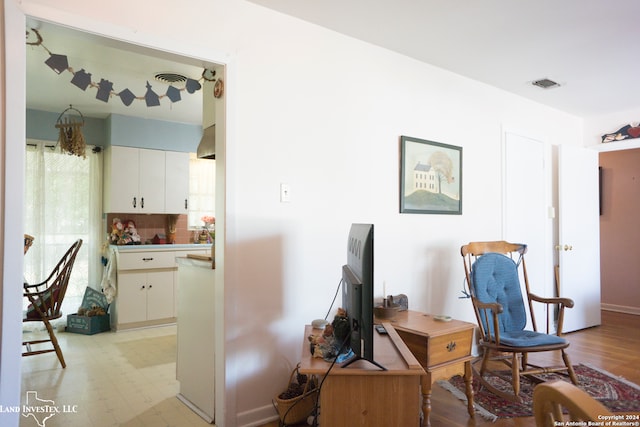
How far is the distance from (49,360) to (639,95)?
5.93 metres

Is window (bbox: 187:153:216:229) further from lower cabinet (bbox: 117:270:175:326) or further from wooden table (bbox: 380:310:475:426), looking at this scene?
wooden table (bbox: 380:310:475:426)

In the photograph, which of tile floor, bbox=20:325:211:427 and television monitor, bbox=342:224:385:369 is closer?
television monitor, bbox=342:224:385:369

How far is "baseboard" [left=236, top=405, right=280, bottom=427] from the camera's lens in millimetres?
2309

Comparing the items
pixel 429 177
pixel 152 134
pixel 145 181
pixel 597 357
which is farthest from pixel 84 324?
pixel 597 357

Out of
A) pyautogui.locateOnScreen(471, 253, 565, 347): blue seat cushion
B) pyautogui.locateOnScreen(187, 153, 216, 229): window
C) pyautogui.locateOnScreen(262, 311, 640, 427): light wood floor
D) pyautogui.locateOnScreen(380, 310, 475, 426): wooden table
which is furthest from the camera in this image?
pyautogui.locateOnScreen(187, 153, 216, 229): window

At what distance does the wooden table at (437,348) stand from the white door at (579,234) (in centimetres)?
256

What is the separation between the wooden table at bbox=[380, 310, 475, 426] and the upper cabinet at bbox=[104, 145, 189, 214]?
3696 millimetres

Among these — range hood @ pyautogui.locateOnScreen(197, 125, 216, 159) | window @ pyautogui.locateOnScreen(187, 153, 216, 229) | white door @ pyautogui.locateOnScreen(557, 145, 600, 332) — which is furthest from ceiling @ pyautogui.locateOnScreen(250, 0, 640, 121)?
window @ pyautogui.locateOnScreen(187, 153, 216, 229)

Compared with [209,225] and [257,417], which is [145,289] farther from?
[257,417]

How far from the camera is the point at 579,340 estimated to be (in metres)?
4.11

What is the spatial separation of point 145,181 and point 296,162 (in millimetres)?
3149

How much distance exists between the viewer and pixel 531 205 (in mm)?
4230

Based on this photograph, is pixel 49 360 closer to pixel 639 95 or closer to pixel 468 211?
pixel 468 211

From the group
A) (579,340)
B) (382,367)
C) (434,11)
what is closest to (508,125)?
(434,11)
